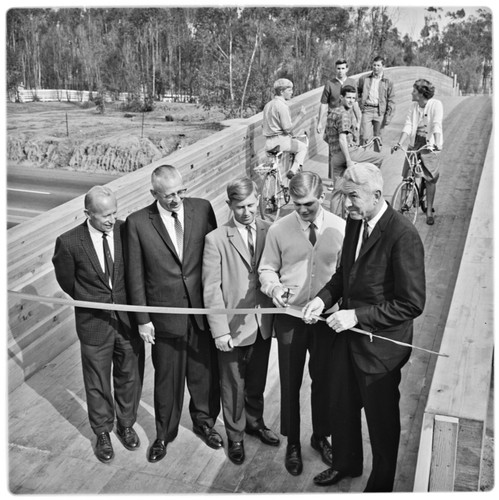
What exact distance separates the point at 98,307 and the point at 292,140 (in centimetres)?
449

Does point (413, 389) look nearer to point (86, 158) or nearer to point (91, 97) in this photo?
point (91, 97)

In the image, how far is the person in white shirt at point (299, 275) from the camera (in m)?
3.67

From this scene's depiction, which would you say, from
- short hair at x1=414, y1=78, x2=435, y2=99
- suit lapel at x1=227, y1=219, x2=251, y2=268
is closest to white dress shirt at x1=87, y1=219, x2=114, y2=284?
suit lapel at x1=227, y1=219, x2=251, y2=268

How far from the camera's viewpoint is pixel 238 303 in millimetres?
3906

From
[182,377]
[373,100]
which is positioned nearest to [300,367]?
[182,377]

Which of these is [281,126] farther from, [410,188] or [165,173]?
[165,173]

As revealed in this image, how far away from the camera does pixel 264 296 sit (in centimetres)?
393

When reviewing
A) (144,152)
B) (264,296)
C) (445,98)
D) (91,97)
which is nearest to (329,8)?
(264,296)

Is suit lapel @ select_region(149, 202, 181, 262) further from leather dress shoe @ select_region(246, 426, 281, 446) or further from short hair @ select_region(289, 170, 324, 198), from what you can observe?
leather dress shoe @ select_region(246, 426, 281, 446)

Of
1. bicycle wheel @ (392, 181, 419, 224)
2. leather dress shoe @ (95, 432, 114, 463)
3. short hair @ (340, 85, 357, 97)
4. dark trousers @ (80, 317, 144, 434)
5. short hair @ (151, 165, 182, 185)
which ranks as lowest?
leather dress shoe @ (95, 432, 114, 463)

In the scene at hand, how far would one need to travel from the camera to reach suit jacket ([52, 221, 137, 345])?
12.9 ft

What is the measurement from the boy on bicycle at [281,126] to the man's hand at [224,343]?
13.6 ft

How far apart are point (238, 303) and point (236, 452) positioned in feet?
2.65

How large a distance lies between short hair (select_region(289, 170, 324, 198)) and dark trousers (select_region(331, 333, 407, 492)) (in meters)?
0.69
